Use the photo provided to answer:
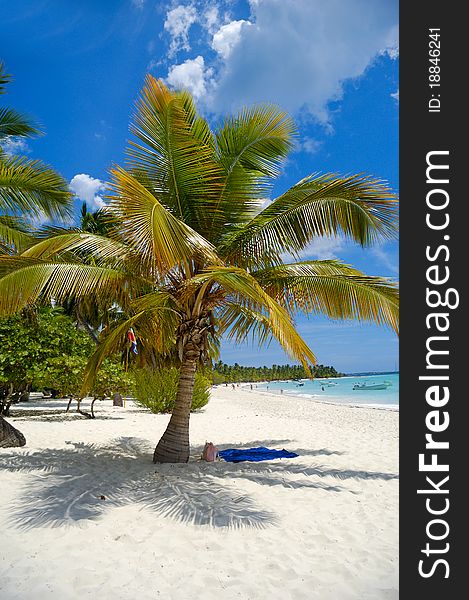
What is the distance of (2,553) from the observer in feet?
12.7

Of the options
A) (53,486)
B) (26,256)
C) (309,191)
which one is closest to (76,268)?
(26,256)

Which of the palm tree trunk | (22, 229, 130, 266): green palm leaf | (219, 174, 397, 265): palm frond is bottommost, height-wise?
the palm tree trunk

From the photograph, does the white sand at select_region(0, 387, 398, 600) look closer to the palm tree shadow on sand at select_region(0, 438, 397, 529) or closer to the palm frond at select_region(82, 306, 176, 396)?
the palm tree shadow on sand at select_region(0, 438, 397, 529)

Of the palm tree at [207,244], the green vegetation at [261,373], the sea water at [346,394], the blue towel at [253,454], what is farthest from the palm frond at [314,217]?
the green vegetation at [261,373]

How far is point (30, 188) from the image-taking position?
9219 millimetres

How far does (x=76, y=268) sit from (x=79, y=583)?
416cm

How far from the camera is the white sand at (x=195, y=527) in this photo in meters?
3.42

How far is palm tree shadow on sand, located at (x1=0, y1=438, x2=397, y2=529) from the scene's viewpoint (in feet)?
16.0

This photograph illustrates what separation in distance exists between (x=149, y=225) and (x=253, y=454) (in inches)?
A: 183

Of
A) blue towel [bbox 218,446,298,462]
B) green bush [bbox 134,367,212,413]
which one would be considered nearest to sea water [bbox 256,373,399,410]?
green bush [bbox 134,367,212,413]

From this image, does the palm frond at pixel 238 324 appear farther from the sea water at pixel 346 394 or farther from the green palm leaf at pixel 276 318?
the sea water at pixel 346 394

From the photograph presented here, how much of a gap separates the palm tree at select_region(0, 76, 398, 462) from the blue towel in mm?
868

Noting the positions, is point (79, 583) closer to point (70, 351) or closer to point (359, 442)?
point (359, 442)

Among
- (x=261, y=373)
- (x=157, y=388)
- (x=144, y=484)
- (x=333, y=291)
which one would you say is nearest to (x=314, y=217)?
(x=333, y=291)
